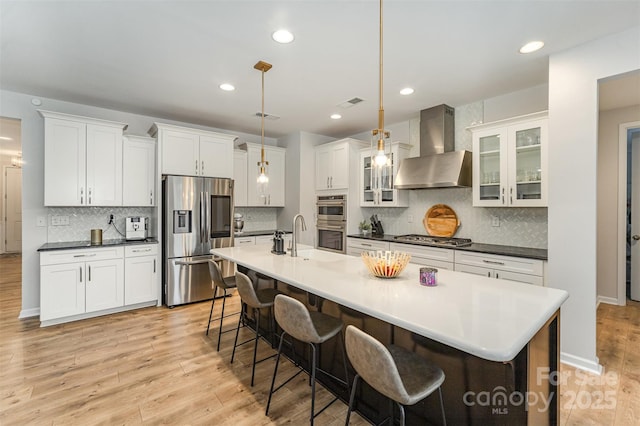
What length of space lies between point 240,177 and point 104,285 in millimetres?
2405

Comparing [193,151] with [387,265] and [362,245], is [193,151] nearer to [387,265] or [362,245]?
[362,245]

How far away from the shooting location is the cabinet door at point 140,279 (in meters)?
3.86

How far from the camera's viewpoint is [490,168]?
11.6 ft

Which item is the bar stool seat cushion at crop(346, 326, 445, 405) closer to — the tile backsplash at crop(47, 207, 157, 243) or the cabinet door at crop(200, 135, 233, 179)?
the cabinet door at crop(200, 135, 233, 179)

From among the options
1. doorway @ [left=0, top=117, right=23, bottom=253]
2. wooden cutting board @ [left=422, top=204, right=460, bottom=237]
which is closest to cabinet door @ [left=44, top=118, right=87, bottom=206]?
wooden cutting board @ [left=422, top=204, right=460, bottom=237]

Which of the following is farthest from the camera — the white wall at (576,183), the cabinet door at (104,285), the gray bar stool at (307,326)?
the cabinet door at (104,285)

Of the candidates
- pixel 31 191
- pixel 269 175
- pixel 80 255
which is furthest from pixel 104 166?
pixel 269 175

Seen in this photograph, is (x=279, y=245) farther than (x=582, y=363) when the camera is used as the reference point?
Yes

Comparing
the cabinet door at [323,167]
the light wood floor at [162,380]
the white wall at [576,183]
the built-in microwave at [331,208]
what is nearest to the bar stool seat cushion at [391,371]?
the light wood floor at [162,380]

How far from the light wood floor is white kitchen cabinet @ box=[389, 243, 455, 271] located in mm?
1367

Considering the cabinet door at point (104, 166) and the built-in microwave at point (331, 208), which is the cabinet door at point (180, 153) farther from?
the built-in microwave at point (331, 208)

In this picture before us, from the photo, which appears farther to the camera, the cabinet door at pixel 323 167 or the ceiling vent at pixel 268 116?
the cabinet door at pixel 323 167

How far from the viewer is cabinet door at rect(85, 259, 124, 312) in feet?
11.8

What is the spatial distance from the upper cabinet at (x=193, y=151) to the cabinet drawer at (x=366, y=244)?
212cm
